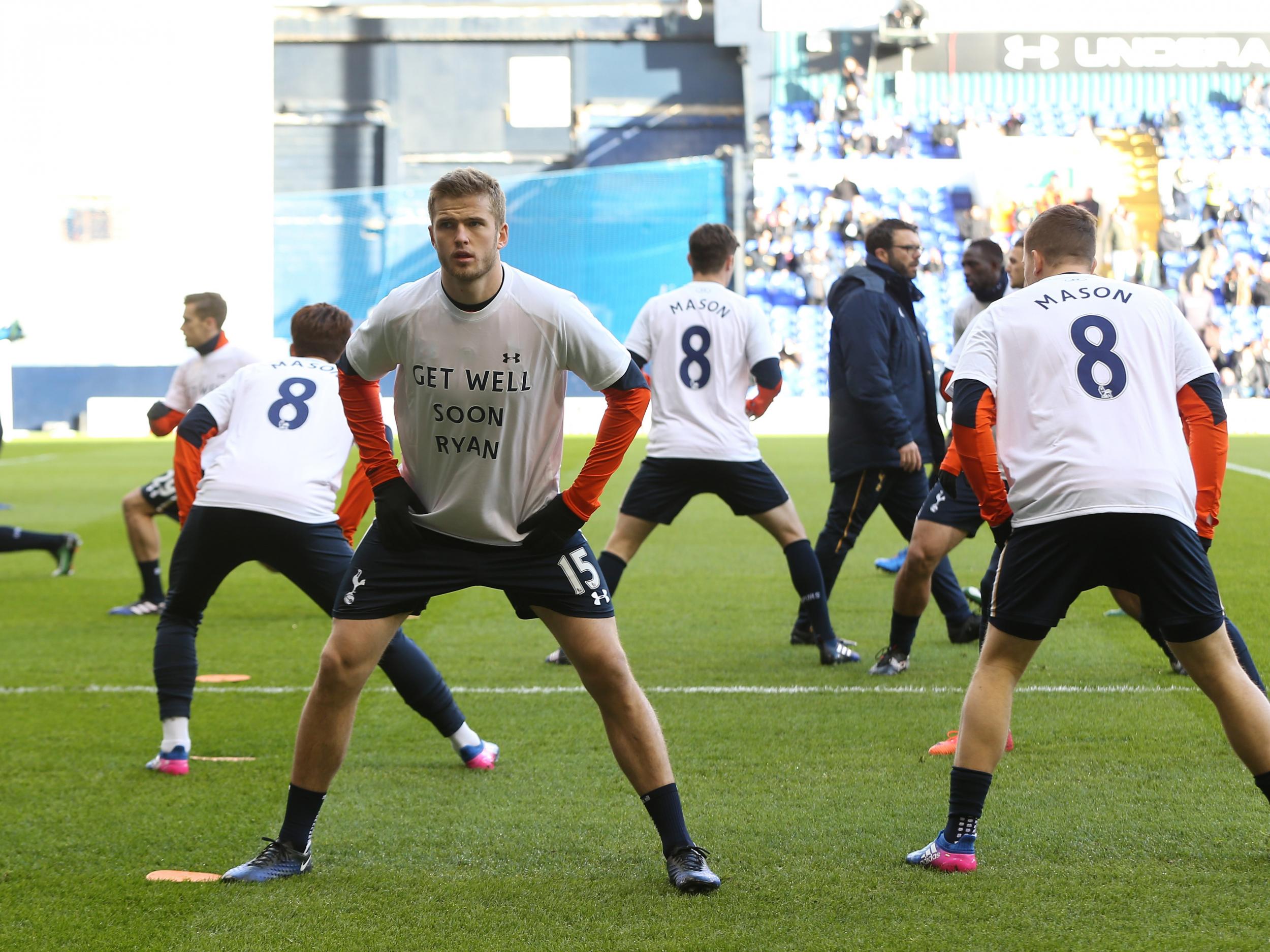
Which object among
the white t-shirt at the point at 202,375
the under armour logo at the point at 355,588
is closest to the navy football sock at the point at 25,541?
the white t-shirt at the point at 202,375

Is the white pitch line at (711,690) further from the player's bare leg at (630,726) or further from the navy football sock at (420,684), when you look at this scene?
the player's bare leg at (630,726)

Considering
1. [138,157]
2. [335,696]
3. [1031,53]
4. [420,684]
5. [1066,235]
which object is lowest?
[420,684]

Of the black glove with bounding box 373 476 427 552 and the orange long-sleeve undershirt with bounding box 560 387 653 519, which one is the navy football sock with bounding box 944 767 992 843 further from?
the black glove with bounding box 373 476 427 552

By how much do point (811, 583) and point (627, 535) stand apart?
93cm

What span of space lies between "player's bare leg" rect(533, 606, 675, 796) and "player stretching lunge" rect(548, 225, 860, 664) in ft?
9.54

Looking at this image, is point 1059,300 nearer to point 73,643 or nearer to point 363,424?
point 363,424

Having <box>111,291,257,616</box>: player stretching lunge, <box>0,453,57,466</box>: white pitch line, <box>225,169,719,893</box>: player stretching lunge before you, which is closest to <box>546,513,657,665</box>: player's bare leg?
<box>111,291,257,616</box>: player stretching lunge

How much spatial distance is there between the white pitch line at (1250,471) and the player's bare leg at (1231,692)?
13.7 meters

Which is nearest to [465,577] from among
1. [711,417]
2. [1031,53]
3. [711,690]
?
[711,690]

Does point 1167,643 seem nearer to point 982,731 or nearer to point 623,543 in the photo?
point 982,731

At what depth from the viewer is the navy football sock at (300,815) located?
409cm

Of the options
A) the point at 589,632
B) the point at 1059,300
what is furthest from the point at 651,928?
the point at 1059,300

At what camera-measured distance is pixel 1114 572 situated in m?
3.83

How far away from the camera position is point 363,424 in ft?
13.5
